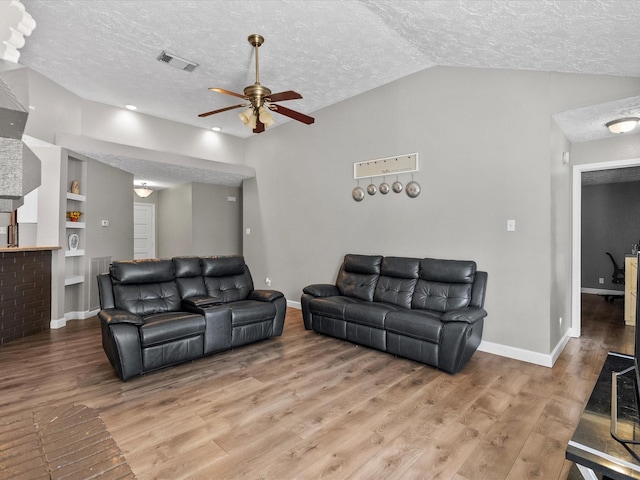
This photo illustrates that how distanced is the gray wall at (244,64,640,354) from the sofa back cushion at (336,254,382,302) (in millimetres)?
314

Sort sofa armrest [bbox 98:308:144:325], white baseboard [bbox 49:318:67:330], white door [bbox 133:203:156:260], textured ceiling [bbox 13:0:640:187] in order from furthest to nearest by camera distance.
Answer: white door [bbox 133:203:156:260], white baseboard [bbox 49:318:67:330], sofa armrest [bbox 98:308:144:325], textured ceiling [bbox 13:0:640:187]

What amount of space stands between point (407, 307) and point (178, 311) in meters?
2.56

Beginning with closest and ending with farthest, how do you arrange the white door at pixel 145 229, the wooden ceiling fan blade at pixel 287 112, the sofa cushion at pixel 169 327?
the sofa cushion at pixel 169 327 < the wooden ceiling fan blade at pixel 287 112 < the white door at pixel 145 229

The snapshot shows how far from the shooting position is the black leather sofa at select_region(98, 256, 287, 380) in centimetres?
301

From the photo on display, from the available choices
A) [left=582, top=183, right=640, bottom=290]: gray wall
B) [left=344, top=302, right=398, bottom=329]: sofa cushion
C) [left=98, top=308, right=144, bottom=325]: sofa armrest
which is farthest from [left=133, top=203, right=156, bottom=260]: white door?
[left=582, top=183, right=640, bottom=290]: gray wall

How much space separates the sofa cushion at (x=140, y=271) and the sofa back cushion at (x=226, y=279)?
0.45 metres

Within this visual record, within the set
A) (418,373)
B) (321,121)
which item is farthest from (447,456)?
(321,121)

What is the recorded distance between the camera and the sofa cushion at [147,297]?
11.5ft

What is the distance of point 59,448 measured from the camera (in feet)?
2.38

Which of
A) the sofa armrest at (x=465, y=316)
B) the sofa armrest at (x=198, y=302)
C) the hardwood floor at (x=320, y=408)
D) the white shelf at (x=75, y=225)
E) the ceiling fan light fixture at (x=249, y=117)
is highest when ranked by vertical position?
the ceiling fan light fixture at (x=249, y=117)

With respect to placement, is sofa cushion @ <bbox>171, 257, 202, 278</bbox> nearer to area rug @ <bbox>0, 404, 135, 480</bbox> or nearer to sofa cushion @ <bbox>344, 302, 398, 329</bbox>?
sofa cushion @ <bbox>344, 302, 398, 329</bbox>

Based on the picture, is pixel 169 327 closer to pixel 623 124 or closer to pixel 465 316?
pixel 465 316

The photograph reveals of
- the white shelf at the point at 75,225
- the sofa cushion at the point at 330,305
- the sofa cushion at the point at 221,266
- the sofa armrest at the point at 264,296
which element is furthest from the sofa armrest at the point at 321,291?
the white shelf at the point at 75,225

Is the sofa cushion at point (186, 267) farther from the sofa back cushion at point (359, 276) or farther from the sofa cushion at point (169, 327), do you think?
the sofa back cushion at point (359, 276)
